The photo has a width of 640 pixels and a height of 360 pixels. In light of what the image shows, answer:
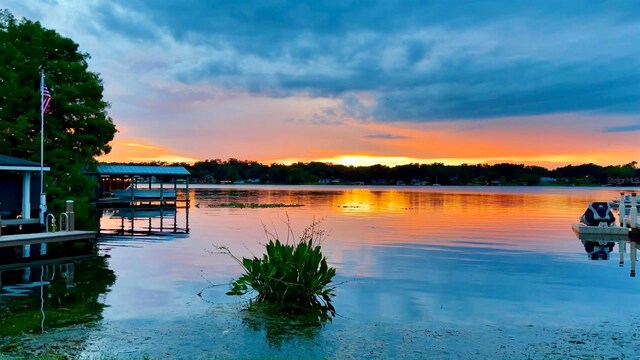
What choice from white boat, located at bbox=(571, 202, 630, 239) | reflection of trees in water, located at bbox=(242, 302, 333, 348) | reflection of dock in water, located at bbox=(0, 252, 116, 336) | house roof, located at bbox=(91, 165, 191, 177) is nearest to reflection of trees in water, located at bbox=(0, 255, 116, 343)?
reflection of dock in water, located at bbox=(0, 252, 116, 336)

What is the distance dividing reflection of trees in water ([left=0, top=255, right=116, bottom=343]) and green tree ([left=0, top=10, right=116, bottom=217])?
1947cm

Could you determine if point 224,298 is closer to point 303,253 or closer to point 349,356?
point 303,253

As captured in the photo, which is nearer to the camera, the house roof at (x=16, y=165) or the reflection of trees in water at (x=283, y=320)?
the reflection of trees in water at (x=283, y=320)

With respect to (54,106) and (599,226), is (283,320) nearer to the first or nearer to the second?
(599,226)

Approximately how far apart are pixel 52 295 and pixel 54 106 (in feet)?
91.7

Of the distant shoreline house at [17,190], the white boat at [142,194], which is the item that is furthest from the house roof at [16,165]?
the white boat at [142,194]

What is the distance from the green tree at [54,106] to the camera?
3422cm

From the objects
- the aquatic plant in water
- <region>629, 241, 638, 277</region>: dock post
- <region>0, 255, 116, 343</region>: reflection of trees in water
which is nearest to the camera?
<region>0, 255, 116, 343</region>: reflection of trees in water

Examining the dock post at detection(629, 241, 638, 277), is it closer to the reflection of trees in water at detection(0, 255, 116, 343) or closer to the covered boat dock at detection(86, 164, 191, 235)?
the reflection of trees in water at detection(0, 255, 116, 343)

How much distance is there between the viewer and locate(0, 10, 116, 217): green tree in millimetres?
34219

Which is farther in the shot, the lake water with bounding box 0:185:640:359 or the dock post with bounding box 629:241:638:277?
the dock post with bounding box 629:241:638:277

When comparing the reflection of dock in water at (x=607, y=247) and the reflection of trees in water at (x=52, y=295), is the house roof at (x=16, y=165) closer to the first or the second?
the reflection of trees in water at (x=52, y=295)

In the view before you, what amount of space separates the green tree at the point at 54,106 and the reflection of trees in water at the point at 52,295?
1947 centimetres

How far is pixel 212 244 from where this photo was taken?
975 inches
